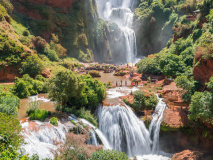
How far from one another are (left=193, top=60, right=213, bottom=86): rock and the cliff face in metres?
36.8

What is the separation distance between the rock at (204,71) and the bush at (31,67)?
23.3 meters

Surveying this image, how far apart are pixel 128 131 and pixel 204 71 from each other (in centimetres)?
1166

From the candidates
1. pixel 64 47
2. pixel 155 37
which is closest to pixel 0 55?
pixel 64 47

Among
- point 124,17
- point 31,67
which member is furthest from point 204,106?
point 124,17

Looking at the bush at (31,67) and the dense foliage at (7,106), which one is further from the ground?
the bush at (31,67)

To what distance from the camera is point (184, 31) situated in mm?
38312

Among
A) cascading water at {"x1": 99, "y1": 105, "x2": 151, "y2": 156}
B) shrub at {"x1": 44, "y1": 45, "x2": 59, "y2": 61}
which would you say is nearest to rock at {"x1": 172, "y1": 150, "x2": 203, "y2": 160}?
cascading water at {"x1": 99, "y1": 105, "x2": 151, "y2": 156}

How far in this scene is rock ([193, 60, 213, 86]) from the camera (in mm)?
19516

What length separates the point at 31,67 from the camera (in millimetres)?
26781

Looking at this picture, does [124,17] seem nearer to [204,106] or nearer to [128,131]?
[128,131]

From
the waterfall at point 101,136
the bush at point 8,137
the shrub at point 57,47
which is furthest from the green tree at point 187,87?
the shrub at point 57,47

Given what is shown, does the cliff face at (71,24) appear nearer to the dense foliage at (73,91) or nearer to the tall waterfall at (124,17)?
the tall waterfall at (124,17)

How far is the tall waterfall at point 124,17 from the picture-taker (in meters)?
66.9

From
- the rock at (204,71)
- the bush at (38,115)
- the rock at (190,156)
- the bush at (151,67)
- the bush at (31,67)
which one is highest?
the bush at (151,67)
